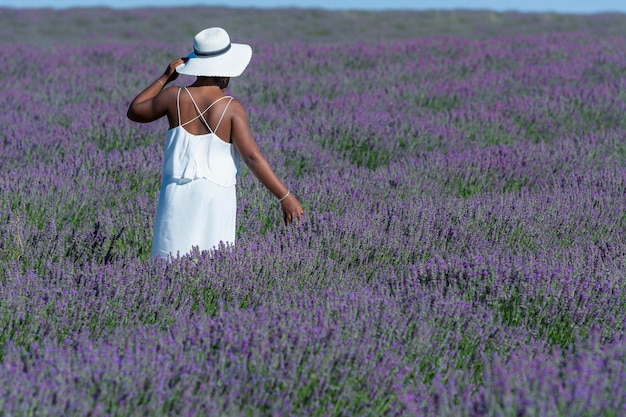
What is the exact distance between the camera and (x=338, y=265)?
3.41 metres

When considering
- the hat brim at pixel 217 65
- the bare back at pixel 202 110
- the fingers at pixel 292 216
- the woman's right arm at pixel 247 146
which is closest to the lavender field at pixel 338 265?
the fingers at pixel 292 216

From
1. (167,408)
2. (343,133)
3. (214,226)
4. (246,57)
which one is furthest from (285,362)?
(343,133)

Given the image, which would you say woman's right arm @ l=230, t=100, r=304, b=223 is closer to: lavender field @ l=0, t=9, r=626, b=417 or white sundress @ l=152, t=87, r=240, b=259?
white sundress @ l=152, t=87, r=240, b=259

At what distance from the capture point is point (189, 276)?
3.00 m

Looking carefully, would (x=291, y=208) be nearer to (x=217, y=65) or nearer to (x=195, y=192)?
(x=195, y=192)

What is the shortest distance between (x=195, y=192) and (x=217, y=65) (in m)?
0.52

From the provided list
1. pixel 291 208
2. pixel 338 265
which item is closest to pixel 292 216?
pixel 291 208

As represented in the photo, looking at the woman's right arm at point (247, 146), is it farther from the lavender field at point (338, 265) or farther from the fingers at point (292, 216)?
the lavender field at point (338, 265)

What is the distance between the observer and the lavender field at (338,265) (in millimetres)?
2084

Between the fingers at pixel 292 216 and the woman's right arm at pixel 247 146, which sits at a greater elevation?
the woman's right arm at pixel 247 146

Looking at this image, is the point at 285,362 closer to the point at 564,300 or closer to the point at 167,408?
the point at 167,408

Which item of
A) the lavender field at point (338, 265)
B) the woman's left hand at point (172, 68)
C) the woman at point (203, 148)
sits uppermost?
the woman's left hand at point (172, 68)

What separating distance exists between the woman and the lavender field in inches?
6.6

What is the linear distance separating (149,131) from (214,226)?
3.12m
